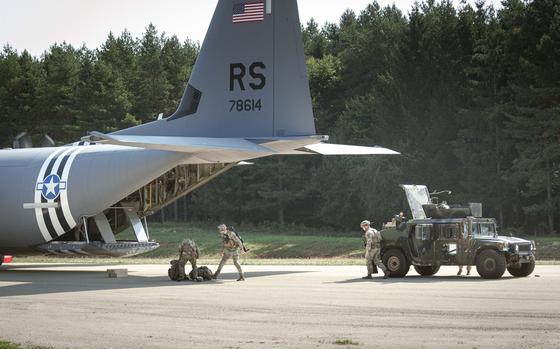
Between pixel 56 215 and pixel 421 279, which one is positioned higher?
pixel 56 215

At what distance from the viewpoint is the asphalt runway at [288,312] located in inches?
540

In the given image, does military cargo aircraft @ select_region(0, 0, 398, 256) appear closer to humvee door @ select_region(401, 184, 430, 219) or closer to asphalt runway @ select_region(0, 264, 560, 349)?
humvee door @ select_region(401, 184, 430, 219)

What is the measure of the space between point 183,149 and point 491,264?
29.9 ft

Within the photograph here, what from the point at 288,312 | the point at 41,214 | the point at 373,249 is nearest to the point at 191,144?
the point at 373,249

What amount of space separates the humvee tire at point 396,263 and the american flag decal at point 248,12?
7914 millimetres

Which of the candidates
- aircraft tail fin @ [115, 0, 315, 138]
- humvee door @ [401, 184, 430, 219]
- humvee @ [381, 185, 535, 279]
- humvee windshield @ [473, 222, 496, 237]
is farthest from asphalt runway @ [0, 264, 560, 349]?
aircraft tail fin @ [115, 0, 315, 138]

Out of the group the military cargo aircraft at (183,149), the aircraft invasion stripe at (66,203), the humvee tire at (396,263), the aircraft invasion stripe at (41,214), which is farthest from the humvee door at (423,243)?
the aircraft invasion stripe at (41,214)

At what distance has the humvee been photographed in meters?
24.4

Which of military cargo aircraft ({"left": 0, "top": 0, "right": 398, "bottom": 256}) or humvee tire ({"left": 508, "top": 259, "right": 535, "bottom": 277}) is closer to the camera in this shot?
humvee tire ({"left": 508, "top": 259, "right": 535, "bottom": 277})

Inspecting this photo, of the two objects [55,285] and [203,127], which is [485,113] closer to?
[203,127]

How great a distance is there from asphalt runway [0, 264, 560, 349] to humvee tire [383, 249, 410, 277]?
51 centimetres

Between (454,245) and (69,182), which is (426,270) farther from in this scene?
(69,182)

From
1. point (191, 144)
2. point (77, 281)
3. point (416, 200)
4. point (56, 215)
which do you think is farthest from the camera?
point (56, 215)

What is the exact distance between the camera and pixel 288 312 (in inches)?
678
